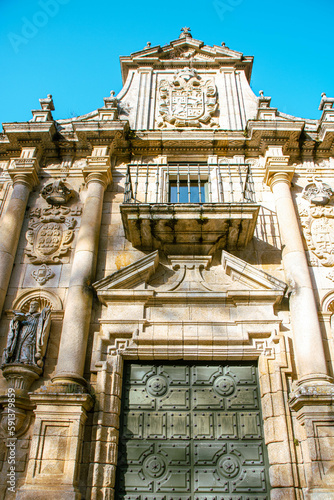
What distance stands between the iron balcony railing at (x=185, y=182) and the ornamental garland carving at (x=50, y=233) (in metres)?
1.37

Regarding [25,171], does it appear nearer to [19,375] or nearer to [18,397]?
[19,375]

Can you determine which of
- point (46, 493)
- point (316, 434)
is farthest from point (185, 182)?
point (46, 493)

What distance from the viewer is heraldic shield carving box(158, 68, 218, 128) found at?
9.78 metres

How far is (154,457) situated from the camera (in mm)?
6035

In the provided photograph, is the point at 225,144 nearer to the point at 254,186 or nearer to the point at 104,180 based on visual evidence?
the point at 254,186

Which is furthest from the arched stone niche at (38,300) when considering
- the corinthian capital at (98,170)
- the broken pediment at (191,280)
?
the corinthian capital at (98,170)

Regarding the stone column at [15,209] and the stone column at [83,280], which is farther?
the stone column at [15,209]

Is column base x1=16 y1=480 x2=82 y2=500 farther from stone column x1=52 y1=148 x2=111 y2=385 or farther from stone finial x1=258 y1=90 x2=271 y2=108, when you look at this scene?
stone finial x1=258 y1=90 x2=271 y2=108

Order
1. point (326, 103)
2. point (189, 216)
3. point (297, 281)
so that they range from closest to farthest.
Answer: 1. point (297, 281)
2. point (189, 216)
3. point (326, 103)

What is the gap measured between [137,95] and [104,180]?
321cm

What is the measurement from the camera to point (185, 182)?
898 centimetres

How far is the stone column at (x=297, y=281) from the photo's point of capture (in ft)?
20.4

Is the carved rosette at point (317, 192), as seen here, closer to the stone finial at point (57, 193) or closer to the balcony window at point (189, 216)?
the balcony window at point (189, 216)

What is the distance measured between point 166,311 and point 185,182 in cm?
331
